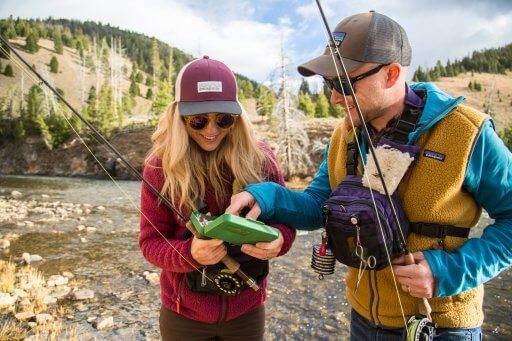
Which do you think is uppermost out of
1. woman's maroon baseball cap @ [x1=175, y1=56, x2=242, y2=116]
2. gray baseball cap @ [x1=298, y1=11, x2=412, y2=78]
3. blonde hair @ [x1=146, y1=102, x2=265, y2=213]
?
gray baseball cap @ [x1=298, y1=11, x2=412, y2=78]

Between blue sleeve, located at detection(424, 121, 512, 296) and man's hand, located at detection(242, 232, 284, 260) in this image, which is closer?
blue sleeve, located at detection(424, 121, 512, 296)

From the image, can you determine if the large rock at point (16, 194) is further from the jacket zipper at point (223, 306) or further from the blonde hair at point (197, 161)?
the jacket zipper at point (223, 306)

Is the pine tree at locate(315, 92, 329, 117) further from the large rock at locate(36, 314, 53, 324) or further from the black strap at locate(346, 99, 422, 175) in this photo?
the black strap at locate(346, 99, 422, 175)

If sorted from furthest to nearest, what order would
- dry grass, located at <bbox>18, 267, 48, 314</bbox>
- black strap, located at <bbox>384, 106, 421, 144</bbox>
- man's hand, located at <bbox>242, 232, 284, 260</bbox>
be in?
dry grass, located at <bbox>18, 267, 48, 314</bbox>
man's hand, located at <bbox>242, 232, 284, 260</bbox>
black strap, located at <bbox>384, 106, 421, 144</bbox>

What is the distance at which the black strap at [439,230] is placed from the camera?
220 centimetres

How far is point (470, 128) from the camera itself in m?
2.10

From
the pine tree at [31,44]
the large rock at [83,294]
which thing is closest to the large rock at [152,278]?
the large rock at [83,294]

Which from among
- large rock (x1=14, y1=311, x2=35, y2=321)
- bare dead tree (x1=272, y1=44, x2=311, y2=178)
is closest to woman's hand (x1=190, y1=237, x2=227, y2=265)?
large rock (x1=14, y1=311, x2=35, y2=321)

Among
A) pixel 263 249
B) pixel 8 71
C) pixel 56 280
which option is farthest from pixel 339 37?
pixel 8 71

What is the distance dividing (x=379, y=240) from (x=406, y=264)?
0.20 meters

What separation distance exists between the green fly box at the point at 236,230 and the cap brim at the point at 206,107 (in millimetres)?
809

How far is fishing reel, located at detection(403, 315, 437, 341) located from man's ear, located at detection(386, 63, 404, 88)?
129 centimetres

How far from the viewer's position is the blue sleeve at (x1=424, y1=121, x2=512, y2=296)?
207cm

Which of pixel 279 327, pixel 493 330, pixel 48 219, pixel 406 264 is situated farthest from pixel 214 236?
pixel 48 219
